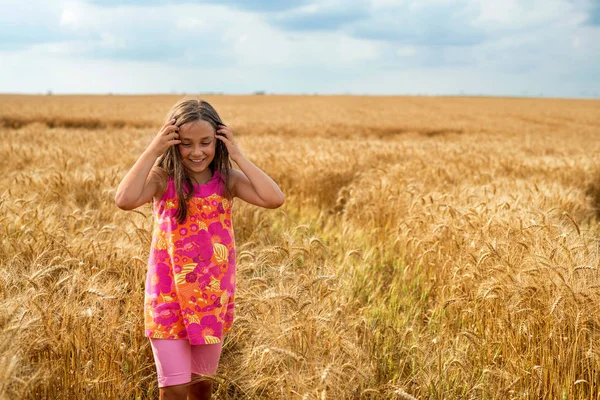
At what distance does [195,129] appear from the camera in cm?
200

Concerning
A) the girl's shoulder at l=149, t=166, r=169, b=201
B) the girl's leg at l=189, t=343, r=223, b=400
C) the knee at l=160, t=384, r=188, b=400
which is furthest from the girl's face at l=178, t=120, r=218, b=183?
the knee at l=160, t=384, r=188, b=400

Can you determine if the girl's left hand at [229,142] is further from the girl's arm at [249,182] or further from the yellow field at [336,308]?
the yellow field at [336,308]

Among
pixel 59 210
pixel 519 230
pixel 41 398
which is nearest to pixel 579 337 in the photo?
pixel 519 230

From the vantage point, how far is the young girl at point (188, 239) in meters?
1.95

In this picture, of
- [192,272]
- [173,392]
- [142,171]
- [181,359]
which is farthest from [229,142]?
[173,392]

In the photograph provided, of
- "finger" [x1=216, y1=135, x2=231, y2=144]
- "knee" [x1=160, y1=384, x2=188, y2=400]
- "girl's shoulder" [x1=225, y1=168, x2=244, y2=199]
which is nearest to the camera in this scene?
"knee" [x1=160, y1=384, x2=188, y2=400]

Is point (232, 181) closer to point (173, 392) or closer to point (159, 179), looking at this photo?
point (159, 179)

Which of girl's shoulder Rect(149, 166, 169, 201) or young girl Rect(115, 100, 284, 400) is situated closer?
young girl Rect(115, 100, 284, 400)

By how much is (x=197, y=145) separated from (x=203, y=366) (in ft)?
3.11

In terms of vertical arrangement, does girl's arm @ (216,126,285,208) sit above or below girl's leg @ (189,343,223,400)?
above

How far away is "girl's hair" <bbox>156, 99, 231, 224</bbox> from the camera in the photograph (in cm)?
200

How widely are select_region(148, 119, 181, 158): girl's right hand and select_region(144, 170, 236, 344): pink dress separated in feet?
0.58

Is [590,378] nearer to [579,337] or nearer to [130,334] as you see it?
[579,337]

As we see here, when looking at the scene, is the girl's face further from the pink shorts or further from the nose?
the pink shorts
